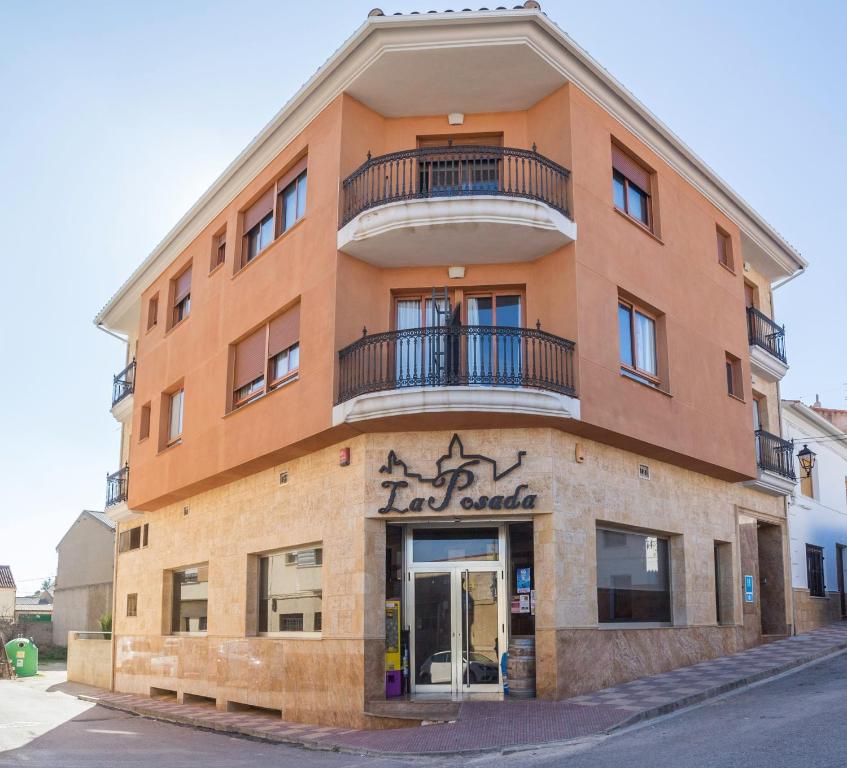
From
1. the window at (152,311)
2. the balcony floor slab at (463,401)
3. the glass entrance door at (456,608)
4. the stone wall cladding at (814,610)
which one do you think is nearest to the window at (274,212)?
the balcony floor slab at (463,401)

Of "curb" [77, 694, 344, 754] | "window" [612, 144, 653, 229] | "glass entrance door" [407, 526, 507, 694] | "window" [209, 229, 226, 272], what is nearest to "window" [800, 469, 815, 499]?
"window" [612, 144, 653, 229]

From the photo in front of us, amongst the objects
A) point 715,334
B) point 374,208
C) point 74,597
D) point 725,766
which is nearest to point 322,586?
point 374,208

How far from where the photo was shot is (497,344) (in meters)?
14.4

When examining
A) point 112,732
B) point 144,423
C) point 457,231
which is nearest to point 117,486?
point 144,423

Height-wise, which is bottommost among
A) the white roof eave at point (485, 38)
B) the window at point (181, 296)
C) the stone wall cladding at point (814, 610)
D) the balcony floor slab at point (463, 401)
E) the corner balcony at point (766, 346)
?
the stone wall cladding at point (814, 610)

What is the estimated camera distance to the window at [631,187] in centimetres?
1631

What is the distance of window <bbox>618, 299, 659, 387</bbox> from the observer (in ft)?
51.8

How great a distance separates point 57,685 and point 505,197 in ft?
62.2

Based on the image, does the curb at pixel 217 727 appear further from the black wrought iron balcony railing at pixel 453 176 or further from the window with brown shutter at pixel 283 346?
the black wrought iron balcony railing at pixel 453 176

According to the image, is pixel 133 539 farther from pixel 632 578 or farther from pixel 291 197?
pixel 632 578

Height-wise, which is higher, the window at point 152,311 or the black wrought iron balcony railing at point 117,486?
the window at point 152,311

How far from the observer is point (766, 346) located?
22.0m

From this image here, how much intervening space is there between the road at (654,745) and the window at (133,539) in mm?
8042

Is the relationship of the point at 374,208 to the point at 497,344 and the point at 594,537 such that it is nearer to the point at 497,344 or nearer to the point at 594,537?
the point at 497,344
